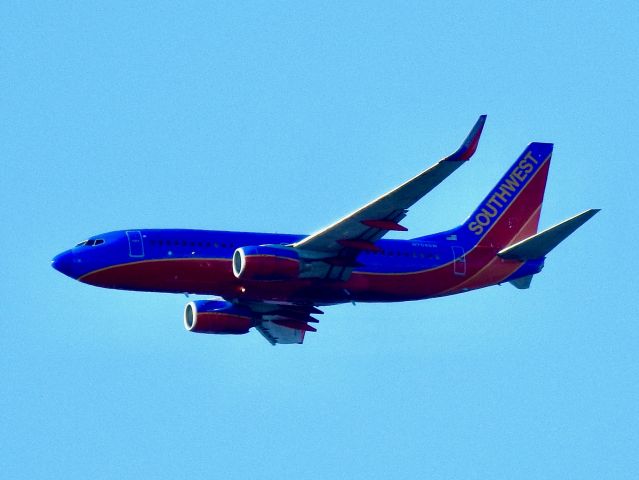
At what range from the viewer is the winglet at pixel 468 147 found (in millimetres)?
67500

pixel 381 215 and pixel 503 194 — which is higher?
pixel 503 194

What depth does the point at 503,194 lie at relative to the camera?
86562 mm

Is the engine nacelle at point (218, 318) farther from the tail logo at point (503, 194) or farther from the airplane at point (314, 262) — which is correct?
the tail logo at point (503, 194)

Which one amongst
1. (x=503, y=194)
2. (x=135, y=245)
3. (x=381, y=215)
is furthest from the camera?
(x=503, y=194)

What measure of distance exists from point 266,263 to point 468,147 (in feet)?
42.9

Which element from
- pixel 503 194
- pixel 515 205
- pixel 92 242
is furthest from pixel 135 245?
pixel 515 205

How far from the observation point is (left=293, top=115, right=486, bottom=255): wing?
6775 centimetres

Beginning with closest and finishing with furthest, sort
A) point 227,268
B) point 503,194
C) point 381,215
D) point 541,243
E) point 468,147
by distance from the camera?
point 468,147 < point 381,215 < point 227,268 < point 541,243 < point 503,194

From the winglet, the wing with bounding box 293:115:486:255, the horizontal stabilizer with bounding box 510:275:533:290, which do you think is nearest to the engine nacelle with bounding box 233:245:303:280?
the wing with bounding box 293:115:486:255

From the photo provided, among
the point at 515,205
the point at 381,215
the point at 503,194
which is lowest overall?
the point at 381,215

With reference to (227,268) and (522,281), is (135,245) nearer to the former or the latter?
(227,268)

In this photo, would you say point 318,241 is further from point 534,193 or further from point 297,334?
point 534,193

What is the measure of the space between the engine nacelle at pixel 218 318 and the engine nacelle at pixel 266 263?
8233 millimetres

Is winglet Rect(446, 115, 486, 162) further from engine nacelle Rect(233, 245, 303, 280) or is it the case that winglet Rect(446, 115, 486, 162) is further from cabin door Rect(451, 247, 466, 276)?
cabin door Rect(451, 247, 466, 276)
